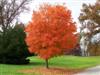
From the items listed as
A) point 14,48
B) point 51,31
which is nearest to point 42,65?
point 14,48

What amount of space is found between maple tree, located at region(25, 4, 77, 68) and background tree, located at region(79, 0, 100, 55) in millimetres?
9750

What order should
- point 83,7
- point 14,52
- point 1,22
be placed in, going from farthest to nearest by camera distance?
point 1,22 → point 83,7 → point 14,52

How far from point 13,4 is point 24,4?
2.11 m

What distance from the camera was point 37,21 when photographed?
129 ft

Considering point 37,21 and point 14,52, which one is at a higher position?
point 37,21

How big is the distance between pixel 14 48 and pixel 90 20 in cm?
1059

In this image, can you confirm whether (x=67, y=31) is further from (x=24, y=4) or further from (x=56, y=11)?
(x=24, y=4)

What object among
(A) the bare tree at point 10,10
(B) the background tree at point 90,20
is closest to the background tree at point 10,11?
(A) the bare tree at point 10,10

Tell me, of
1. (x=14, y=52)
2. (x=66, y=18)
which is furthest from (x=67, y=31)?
(x=14, y=52)

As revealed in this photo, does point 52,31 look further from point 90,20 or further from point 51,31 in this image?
point 90,20

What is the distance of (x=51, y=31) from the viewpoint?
38688mm

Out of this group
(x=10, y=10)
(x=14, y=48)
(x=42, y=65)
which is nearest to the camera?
(x=42, y=65)

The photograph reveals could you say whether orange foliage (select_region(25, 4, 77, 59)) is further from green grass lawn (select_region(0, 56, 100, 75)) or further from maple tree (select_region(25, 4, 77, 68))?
green grass lawn (select_region(0, 56, 100, 75))

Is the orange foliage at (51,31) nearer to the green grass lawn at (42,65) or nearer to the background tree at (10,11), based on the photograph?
the green grass lawn at (42,65)
